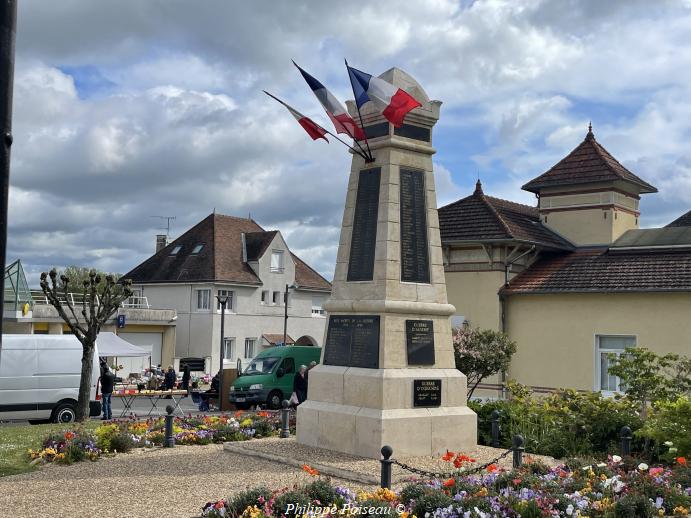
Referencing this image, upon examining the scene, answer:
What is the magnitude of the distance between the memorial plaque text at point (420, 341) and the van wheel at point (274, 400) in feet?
49.0

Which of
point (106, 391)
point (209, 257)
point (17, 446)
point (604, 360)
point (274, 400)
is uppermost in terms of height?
point (209, 257)

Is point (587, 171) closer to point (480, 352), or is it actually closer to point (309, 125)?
point (480, 352)

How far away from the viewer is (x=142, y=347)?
144ft

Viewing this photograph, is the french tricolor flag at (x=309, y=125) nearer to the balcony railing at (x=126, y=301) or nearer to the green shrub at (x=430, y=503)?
the green shrub at (x=430, y=503)

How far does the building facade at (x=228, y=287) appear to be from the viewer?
47719mm

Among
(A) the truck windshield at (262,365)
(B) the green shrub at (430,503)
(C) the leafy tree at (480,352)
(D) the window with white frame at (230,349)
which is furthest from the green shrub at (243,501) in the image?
(D) the window with white frame at (230,349)

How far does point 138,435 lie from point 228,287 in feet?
110

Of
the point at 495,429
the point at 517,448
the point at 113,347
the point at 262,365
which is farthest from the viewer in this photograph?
the point at 113,347

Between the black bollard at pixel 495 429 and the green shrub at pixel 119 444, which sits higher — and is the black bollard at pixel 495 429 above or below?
above

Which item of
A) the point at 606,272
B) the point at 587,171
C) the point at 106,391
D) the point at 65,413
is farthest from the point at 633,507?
the point at 587,171

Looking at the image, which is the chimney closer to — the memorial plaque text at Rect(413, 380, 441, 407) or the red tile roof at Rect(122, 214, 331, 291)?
the red tile roof at Rect(122, 214, 331, 291)

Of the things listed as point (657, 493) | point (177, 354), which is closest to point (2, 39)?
point (657, 493)

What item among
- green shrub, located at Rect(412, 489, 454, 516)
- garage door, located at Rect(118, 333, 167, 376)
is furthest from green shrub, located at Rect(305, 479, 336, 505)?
garage door, located at Rect(118, 333, 167, 376)

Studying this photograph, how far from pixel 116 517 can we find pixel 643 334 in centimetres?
1873
